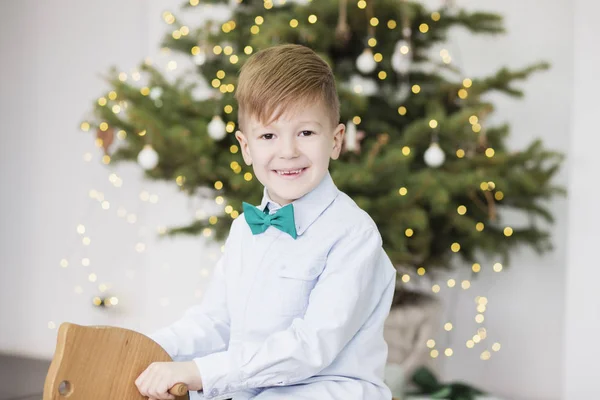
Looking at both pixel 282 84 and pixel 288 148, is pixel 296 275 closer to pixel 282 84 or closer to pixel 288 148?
pixel 288 148

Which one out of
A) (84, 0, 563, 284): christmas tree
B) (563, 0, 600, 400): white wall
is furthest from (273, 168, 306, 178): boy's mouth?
(563, 0, 600, 400): white wall

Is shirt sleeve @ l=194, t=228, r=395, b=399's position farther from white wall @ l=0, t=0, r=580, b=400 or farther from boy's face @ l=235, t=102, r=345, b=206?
white wall @ l=0, t=0, r=580, b=400

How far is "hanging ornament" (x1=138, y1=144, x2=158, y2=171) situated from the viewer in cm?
284

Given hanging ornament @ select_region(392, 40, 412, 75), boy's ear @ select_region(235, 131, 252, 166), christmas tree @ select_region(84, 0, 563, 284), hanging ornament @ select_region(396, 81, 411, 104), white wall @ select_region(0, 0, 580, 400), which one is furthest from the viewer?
white wall @ select_region(0, 0, 580, 400)

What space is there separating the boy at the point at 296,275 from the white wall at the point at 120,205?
2.55m

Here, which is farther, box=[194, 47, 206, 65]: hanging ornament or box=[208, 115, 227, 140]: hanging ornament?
box=[194, 47, 206, 65]: hanging ornament

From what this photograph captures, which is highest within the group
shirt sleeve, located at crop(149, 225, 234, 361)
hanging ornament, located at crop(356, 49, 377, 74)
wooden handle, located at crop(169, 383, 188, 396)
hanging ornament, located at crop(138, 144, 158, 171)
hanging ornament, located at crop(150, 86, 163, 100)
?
hanging ornament, located at crop(356, 49, 377, 74)

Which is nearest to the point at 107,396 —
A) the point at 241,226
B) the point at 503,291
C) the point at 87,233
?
the point at 241,226

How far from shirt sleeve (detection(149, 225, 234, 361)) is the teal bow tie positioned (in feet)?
0.34

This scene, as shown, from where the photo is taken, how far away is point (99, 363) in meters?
1.14

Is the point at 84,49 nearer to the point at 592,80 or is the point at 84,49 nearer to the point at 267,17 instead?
the point at 267,17

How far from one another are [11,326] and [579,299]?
284 centimetres

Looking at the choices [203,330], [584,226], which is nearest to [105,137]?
[584,226]

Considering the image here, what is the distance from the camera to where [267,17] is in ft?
9.44
